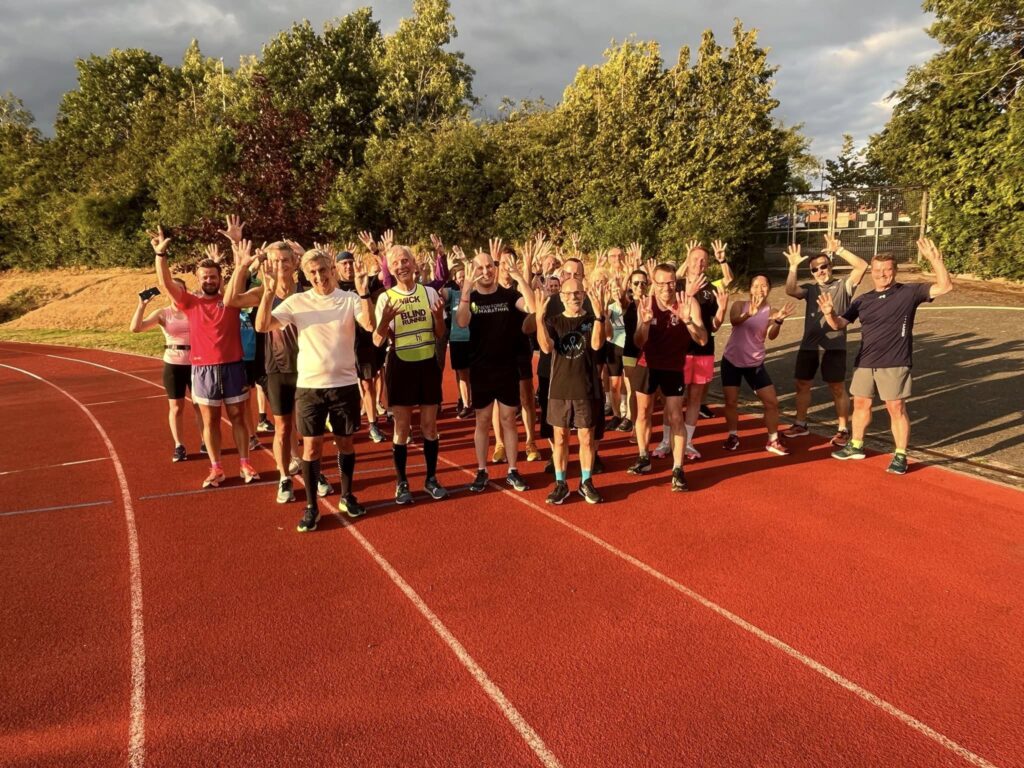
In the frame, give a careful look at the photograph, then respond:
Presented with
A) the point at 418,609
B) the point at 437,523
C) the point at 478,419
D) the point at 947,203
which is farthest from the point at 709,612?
the point at 947,203

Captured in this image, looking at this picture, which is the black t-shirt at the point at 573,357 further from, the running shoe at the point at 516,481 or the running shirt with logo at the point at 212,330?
the running shirt with logo at the point at 212,330

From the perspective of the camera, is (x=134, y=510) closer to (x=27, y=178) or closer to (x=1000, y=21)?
(x=1000, y=21)

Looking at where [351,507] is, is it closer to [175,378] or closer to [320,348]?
[320,348]

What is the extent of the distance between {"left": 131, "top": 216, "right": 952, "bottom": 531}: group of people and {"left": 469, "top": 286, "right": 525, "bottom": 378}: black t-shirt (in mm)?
13

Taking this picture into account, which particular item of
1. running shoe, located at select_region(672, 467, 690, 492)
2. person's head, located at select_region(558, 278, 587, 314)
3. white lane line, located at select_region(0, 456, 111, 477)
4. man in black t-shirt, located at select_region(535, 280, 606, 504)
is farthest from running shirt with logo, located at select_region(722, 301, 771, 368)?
white lane line, located at select_region(0, 456, 111, 477)

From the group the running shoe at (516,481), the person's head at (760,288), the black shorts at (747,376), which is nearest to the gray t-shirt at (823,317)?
the person's head at (760,288)

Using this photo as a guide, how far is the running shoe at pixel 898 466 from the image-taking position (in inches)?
232

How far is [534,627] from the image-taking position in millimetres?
3584

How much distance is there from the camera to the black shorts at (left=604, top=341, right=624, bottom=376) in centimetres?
741

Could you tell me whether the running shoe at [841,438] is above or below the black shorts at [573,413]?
below

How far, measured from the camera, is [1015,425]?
717 centimetres

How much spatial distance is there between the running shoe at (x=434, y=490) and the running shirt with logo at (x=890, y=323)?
455 cm

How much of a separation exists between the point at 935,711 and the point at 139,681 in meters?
4.08

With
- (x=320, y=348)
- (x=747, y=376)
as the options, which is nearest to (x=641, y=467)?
(x=747, y=376)
